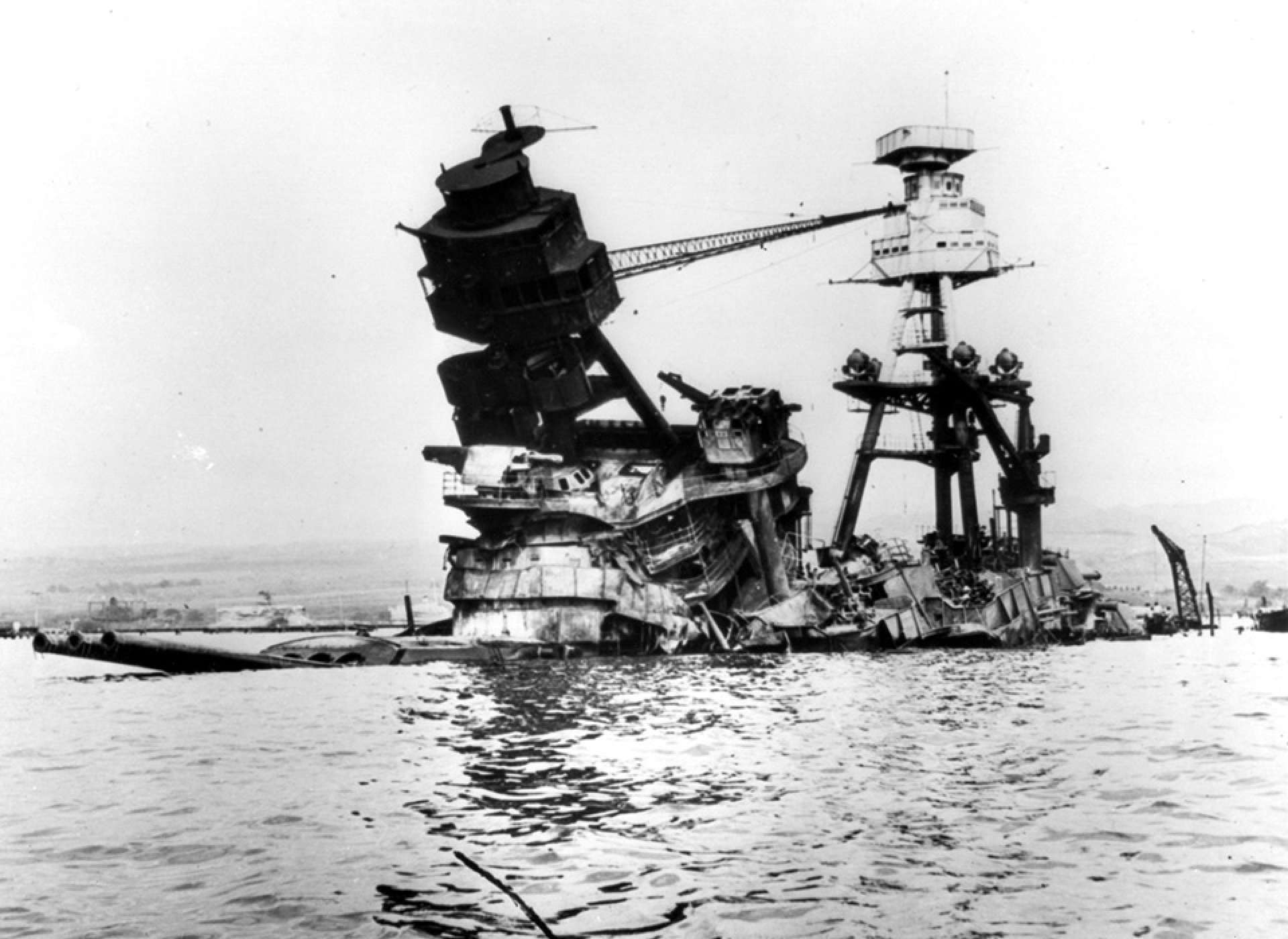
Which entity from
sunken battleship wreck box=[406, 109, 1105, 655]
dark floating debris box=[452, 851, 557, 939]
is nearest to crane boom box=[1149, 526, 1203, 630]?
sunken battleship wreck box=[406, 109, 1105, 655]

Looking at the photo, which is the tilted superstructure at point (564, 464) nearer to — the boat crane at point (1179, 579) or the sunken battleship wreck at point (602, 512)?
the sunken battleship wreck at point (602, 512)

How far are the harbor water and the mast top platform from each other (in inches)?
1554

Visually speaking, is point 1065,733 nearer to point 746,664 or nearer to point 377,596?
point 746,664

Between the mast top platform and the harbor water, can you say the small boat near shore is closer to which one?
the mast top platform

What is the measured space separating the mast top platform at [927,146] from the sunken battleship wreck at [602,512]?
32.3 feet

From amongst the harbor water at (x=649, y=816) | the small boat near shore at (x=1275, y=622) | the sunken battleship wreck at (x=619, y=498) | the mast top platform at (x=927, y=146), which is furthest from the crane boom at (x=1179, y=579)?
the harbor water at (x=649, y=816)

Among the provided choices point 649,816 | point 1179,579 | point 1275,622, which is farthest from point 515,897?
point 1275,622

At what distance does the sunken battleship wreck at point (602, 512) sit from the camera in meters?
38.7

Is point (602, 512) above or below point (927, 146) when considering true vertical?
below

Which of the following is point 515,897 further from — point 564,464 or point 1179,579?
point 1179,579

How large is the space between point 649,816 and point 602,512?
87.9 feet

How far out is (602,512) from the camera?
1623 inches

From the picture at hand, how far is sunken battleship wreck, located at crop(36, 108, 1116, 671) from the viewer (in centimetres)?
3869

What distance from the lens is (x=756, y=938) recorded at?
1029 cm
